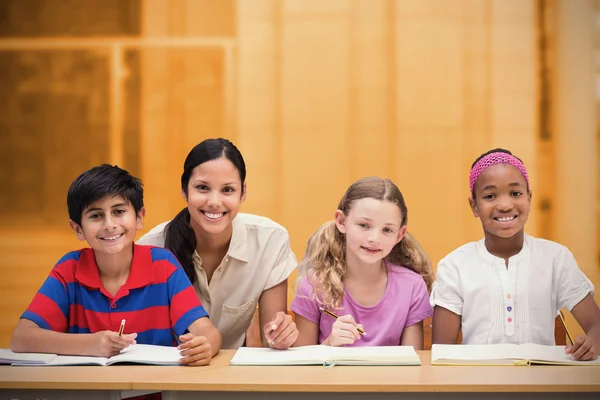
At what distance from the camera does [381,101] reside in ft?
14.9

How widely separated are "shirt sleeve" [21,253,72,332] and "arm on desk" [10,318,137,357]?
3cm

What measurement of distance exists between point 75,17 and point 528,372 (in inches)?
156

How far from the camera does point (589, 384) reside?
1.59 meters

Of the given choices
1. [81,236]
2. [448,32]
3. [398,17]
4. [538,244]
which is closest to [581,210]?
[448,32]

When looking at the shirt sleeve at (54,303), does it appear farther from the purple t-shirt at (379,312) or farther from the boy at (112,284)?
the purple t-shirt at (379,312)

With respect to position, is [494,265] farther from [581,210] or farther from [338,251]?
[581,210]

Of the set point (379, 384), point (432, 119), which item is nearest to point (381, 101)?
point (432, 119)

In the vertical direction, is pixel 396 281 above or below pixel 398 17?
below

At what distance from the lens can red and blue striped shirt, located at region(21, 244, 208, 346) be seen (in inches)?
83.2

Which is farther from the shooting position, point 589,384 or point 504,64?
point 504,64

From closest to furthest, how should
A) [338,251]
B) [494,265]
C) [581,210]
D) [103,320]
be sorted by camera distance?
1. [103,320]
2. [494,265]
3. [338,251]
4. [581,210]

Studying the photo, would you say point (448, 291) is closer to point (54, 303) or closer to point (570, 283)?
point (570, 283)

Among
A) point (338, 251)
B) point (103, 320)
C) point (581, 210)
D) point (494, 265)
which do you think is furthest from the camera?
point (581, 210)

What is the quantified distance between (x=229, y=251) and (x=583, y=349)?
1.21m
